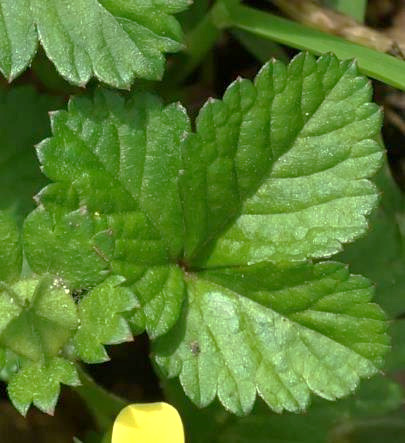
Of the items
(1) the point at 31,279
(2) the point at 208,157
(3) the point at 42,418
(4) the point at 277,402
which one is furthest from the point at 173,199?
(3) the point at 42,418

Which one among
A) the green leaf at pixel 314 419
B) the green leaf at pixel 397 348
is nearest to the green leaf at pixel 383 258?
the green leaf at pixel 397 348

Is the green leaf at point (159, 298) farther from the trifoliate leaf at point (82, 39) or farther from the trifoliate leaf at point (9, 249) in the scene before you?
the trifoliate leaf at point (82, 39)

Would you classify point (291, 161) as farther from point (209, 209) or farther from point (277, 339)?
point (277, 339)

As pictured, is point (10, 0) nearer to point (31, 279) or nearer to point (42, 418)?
point (31, 279)

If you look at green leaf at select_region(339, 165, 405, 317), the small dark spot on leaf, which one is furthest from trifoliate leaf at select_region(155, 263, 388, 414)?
green leaf at select_region(339, 165, 405, 317)

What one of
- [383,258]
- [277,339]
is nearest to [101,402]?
[277,339]

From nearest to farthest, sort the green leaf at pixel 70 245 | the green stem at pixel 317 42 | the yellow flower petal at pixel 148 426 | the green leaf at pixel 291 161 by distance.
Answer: the yellow flower petal at pixel 148 426, the green leaf at pixel 70 245, the green leaf at pixel 291 161, the green stem at pixel 317 42
